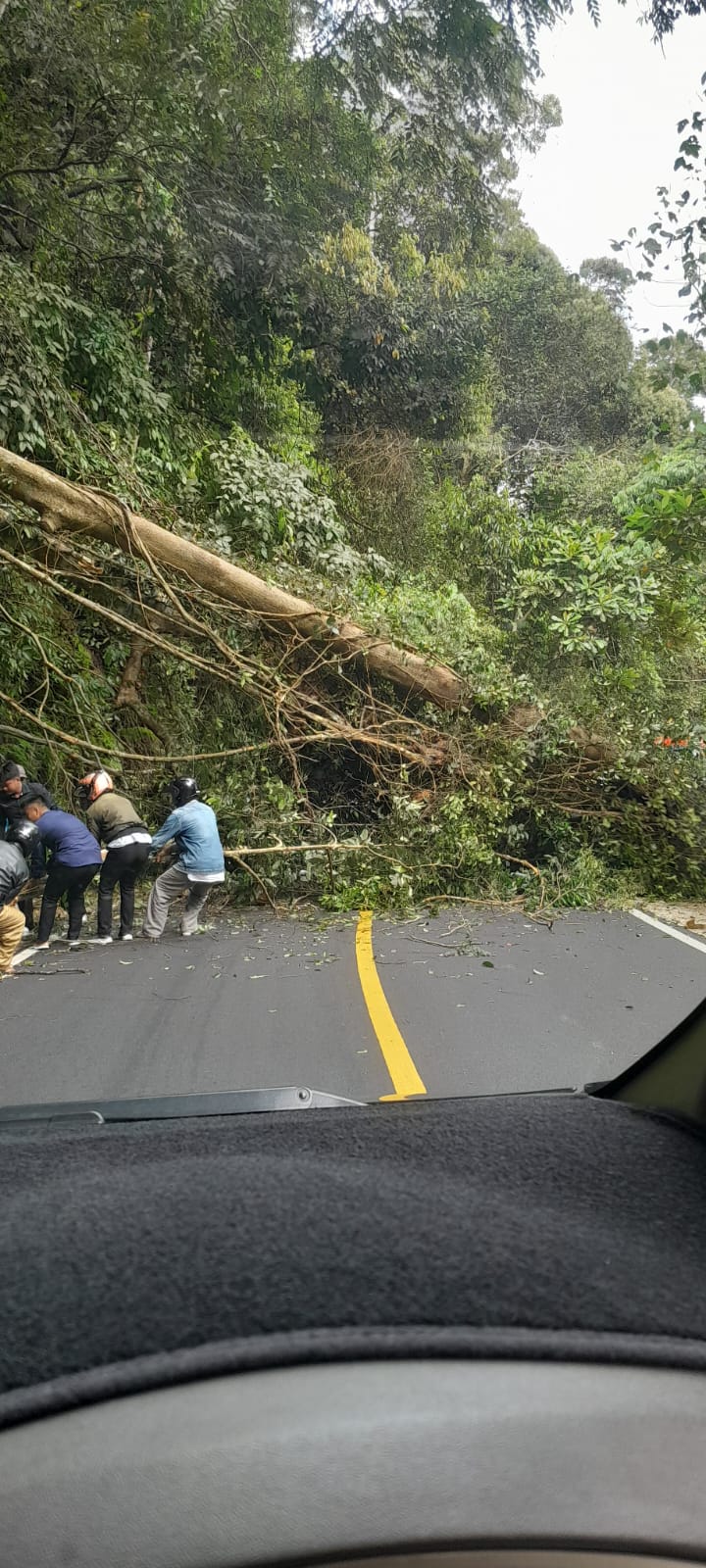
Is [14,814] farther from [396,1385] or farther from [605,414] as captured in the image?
[605,414]

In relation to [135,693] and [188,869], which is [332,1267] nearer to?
[188,869]

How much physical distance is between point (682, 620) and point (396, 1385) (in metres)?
8.41

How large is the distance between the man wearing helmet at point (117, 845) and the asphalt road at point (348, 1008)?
1.17 ft

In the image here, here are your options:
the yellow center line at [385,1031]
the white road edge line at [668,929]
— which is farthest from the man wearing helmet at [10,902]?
the white road edge line at [668,929]

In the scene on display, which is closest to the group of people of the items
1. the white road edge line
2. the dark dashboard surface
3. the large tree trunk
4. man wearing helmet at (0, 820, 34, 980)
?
man wearing helmet at (0, 820, 34, 980)

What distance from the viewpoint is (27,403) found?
6.77 metres

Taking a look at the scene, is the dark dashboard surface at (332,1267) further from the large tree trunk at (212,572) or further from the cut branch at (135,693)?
the cut branch at (135,693)

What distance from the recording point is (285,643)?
24.8ft

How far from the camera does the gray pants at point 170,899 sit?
5883 mm

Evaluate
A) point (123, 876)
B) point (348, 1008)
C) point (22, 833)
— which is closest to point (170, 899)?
point (123, 876)

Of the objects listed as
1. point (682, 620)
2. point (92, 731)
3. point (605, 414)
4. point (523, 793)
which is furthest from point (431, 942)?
point (605, 414)

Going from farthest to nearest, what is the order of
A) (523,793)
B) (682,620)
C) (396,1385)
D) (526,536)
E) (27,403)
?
(526,536) → (682,620) → (523,793) → (27,403) → (396,1385)

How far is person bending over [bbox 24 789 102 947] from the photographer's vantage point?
578 cm

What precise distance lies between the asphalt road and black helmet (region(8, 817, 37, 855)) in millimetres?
621
